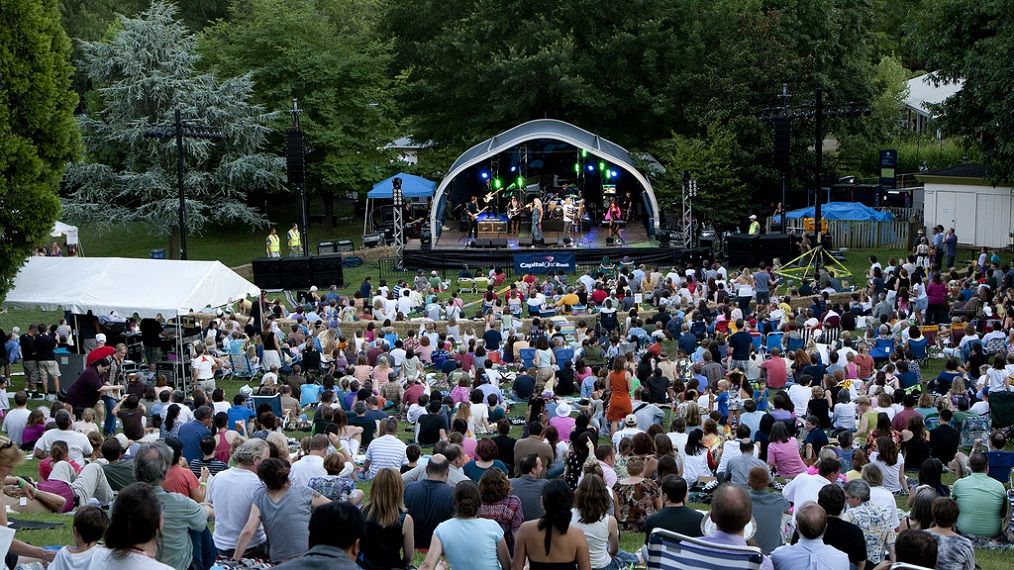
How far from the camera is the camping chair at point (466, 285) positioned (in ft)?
90.4

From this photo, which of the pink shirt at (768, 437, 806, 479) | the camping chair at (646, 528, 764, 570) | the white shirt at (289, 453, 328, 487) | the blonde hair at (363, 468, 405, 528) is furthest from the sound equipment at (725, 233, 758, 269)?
the camping chair at (646, 528, 764, 570)

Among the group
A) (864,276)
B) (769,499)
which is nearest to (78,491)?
(769,499)

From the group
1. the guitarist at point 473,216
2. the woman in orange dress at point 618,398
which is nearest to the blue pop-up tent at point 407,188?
the guitarist at point 473,216

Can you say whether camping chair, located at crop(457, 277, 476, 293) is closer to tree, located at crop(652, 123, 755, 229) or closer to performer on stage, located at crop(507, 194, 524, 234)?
performer on stage, located at crop(507, 194, 524, 234)

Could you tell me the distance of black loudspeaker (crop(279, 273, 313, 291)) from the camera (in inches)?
1009

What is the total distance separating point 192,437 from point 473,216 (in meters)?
Result: 22.5

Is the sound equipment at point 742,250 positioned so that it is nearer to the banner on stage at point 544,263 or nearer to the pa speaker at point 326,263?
the banner on stage at point 544,263

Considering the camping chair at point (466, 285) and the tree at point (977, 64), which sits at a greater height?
the tree at point (977, 64)

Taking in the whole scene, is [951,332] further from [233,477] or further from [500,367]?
[233,477]

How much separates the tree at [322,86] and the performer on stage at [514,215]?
6215 mm

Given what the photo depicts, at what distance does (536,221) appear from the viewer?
31.9 meters

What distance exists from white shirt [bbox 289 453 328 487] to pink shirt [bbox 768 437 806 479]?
4469 millimetres

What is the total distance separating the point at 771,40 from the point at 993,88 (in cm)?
984

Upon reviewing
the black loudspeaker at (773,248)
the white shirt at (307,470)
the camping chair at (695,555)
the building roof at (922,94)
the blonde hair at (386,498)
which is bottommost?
the white shirt at (307,470)
